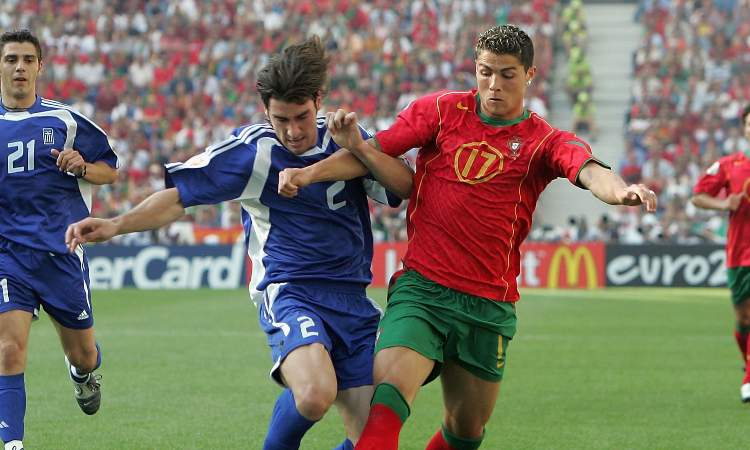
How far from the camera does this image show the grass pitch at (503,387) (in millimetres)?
8250

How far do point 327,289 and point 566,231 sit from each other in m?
19.6

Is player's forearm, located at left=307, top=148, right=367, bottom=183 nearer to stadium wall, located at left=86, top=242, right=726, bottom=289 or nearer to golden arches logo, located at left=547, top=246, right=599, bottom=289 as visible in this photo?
stadium wall, located at left=86, top=242, right=726, bottom=289

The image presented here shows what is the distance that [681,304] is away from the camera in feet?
66.8

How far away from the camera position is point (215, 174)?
5941mm

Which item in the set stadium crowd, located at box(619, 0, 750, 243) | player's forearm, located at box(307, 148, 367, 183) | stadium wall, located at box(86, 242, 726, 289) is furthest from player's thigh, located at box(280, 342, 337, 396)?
stadium crowd, located at box(619, 0, 750, 243)

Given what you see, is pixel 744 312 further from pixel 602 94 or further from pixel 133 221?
pixel 602 94

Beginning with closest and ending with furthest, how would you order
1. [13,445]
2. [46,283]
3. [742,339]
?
1. [13,445]
2. [46,283]
3. [742,339]

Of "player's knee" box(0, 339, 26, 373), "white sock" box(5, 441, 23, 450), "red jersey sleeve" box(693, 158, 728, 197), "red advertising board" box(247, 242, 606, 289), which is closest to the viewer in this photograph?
"white sock" box(5, 441, 23, 450)

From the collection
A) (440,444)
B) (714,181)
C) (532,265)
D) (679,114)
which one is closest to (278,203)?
(440,444)

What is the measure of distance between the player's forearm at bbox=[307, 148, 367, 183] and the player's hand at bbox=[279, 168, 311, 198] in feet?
0.12

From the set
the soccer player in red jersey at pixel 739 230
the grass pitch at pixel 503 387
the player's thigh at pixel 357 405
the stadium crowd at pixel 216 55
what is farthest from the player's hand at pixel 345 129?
the stadium crowd at pixel 216 55

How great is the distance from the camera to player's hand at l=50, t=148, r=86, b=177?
23.7 ft

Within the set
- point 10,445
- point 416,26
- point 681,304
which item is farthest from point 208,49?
point 10,445

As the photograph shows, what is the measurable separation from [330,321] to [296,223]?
0.52m
